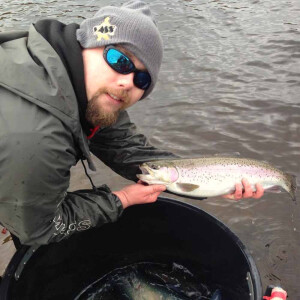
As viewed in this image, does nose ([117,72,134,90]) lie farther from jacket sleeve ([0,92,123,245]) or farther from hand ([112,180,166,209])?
hand ([112,180,166,209])

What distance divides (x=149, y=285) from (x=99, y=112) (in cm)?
143

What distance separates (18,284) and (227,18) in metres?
8.27

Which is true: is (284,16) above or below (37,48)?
below

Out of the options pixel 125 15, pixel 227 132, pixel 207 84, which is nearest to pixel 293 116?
pixel 227 132

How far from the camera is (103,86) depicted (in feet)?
7.30

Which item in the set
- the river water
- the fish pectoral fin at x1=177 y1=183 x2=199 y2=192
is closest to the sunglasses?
the fish pectoral fin at x1=177 y1=183 x2=199 y2=192

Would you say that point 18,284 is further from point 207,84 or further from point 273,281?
point 207,84

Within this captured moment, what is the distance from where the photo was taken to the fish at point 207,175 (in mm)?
2752

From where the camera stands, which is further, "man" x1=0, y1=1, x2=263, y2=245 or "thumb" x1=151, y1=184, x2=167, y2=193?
"thumb" x1=151, y1=184, x2=167, y2=193

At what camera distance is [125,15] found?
2301 millimetres

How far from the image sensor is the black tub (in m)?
2.33

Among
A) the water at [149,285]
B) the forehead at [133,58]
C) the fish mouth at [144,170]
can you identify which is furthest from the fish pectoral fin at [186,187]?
the forehead at [133,58]

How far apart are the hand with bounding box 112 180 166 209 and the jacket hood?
586 mm

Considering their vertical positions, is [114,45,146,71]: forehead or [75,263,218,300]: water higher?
[114,45,146,71]: forehead
